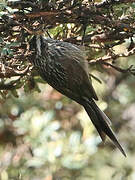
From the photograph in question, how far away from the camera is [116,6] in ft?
9.86

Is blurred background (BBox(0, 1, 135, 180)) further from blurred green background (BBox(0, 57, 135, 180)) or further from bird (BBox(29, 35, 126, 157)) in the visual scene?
bird (BBox(29, 35, 126, 157))

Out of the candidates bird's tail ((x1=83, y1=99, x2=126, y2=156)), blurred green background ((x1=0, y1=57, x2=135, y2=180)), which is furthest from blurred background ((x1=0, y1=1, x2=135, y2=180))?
bird's tail ((x1=83, y1=99, x2=126, y2=156))

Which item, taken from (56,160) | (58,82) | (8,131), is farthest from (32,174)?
(58,82)

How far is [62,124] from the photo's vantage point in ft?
18.2

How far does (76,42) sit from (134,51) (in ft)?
Result: 1.21

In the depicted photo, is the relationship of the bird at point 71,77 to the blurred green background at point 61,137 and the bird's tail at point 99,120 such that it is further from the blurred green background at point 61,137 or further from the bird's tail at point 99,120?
the blurred green background at point 61,137

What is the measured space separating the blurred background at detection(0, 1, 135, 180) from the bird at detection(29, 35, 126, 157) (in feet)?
0.41

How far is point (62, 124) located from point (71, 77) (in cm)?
142

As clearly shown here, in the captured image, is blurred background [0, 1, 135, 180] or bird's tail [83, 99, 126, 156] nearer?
blurred background [0, 1, 135, 180]

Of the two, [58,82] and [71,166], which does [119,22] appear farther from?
[71,166]

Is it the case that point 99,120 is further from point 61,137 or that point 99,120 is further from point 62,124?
point 62,124

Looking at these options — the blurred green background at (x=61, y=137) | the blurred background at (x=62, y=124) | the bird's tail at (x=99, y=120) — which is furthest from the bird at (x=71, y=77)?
the blurred green background at (x=61, y=137)

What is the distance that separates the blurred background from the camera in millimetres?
3562

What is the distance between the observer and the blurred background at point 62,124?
356 centimetres
